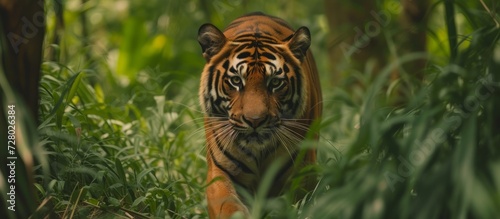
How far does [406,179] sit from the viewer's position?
10.9 ft

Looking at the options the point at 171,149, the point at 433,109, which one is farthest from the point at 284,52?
the point at 433,109

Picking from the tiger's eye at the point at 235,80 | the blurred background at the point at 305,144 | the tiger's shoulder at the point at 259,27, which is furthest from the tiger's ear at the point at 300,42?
the blurred background at the point at 305,144

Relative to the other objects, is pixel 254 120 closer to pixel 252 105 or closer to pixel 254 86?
pixel 252 105

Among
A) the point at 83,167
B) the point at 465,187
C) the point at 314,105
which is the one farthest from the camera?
the point at 314,105

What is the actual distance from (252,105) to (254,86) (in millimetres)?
156

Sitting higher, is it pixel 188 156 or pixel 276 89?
pixel 276 89

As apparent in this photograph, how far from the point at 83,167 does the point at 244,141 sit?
86 cm

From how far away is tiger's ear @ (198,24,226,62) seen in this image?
4.78 metres

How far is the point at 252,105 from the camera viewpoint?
14.7ft

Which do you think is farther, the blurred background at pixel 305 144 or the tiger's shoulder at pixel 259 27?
the tiger's shoulder at pixel 259 27

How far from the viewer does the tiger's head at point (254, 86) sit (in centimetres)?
454

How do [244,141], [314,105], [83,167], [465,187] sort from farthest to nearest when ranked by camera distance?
[314,105] < [244,141] < [83,167] < [465,187]

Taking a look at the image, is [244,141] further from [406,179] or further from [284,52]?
[406,179]

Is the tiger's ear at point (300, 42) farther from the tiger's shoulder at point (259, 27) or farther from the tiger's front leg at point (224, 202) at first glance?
the tiger's front leg at point (224, 202)
